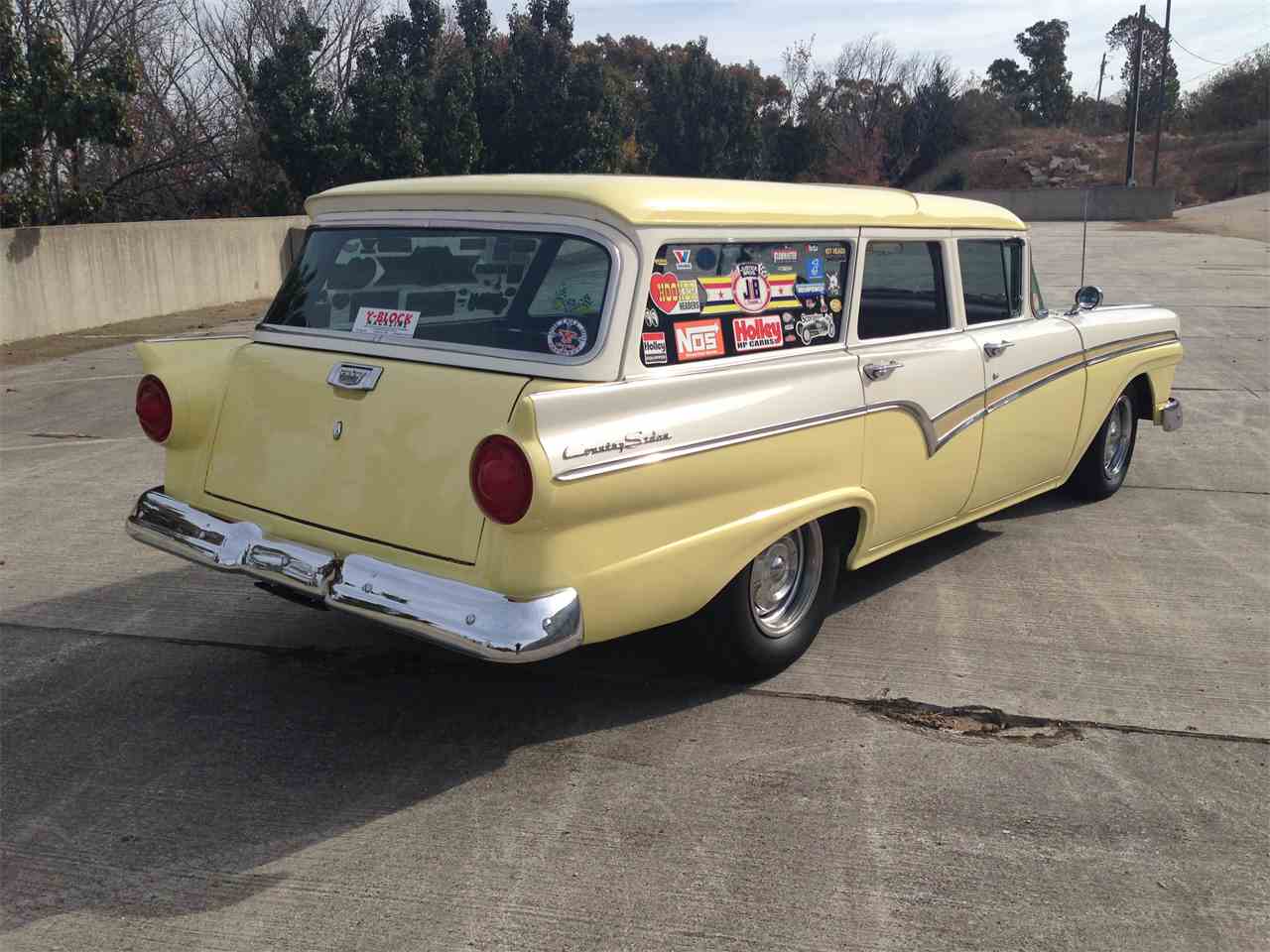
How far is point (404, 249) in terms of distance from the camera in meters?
4.09

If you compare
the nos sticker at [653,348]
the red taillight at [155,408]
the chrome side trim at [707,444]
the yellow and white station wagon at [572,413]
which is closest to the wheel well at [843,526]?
the yellow and white station wagon at [572,413]

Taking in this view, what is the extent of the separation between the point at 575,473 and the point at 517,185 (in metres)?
1.06

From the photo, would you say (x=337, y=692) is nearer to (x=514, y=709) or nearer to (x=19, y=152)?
(x=514, y=709)

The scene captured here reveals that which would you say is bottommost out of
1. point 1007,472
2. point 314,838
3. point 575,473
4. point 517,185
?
point 314,838

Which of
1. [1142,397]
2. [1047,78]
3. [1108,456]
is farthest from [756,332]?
[1047,78]

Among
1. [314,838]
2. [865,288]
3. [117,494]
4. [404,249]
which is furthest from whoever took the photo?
[117,494]

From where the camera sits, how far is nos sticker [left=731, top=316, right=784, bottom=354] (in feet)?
13.3

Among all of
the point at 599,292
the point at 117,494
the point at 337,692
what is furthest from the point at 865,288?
the point at 117,494

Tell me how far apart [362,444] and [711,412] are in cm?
110

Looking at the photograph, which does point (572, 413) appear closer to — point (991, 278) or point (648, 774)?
point (648, 774)

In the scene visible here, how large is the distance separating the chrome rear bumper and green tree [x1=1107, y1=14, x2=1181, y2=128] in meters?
68.5

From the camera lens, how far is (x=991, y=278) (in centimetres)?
552

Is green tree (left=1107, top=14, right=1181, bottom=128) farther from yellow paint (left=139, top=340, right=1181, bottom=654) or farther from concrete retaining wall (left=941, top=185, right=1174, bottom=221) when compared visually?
yellow paint (left=139, top=340, right=1181, bottom=654)

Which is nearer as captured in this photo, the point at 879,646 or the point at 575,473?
the point at 575,473
